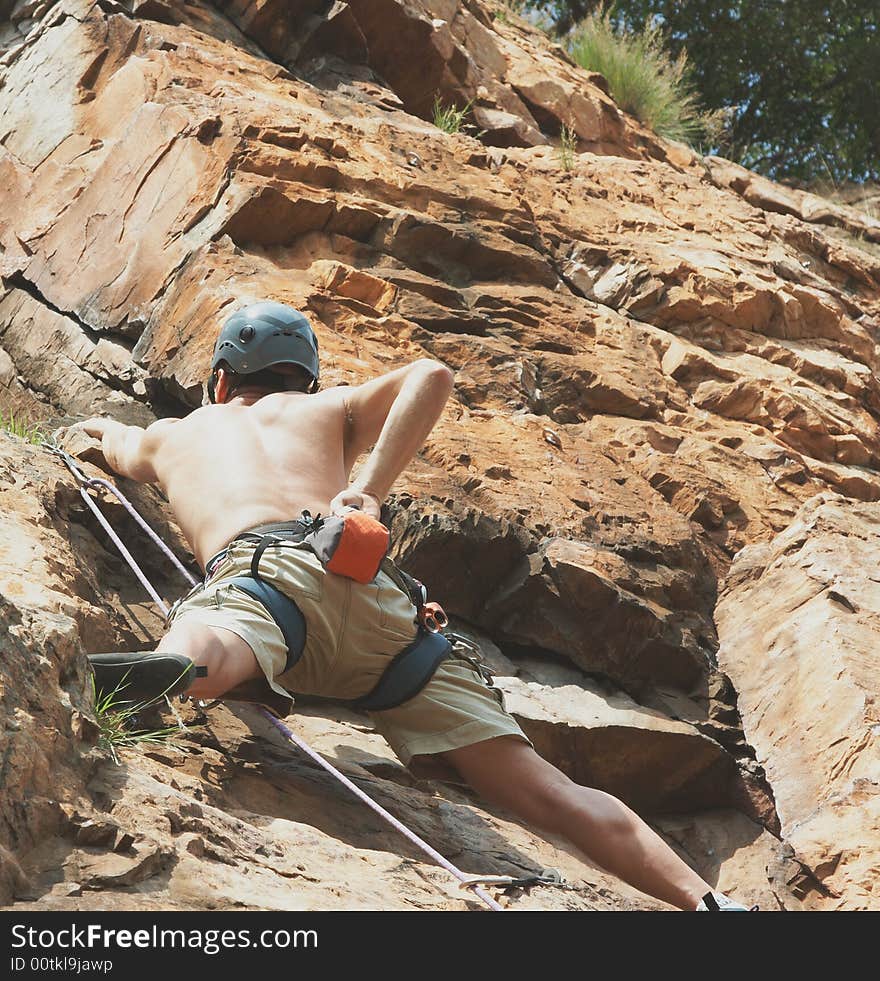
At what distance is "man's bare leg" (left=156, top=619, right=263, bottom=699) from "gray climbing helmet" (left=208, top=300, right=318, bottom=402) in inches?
54.2

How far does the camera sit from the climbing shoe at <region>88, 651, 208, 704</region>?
3084 millimetres

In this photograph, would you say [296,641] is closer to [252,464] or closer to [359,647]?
[359,647]

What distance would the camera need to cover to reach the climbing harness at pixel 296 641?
9.79ft

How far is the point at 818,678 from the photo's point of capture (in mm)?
4762

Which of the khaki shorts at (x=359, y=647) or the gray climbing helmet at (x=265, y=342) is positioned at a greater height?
the gray climbing helmet at (x=265, y=342)

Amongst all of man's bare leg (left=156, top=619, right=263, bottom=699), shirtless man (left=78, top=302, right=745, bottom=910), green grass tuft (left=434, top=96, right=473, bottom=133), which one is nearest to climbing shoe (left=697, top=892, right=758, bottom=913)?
shirtless man (left=78, top=302, right=745, bottom=910)

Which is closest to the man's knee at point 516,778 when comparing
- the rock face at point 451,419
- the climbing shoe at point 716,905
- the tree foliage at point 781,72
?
the rock face at point 451,419

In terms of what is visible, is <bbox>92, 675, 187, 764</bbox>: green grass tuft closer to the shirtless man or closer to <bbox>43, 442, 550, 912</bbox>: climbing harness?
the shirtless man

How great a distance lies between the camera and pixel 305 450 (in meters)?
4.10

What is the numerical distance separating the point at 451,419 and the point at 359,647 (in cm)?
241

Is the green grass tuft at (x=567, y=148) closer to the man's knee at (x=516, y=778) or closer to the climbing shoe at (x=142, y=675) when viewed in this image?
the man's knee at (x=516, y=778)
